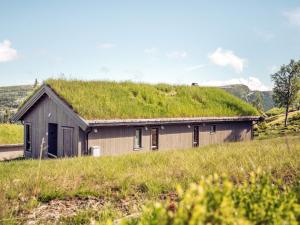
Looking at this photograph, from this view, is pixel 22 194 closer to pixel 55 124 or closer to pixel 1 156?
pixel 55 124

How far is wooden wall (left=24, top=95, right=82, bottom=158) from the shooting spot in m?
22.4

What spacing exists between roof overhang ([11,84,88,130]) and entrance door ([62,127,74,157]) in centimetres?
127

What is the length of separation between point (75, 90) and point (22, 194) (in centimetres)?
1621

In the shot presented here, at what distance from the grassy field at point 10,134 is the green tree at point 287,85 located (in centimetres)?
5017

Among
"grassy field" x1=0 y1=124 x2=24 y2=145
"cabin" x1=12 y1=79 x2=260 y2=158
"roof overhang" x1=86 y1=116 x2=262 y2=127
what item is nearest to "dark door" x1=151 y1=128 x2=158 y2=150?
"cabin" x1=12 y1=79 x2=260 y2=158

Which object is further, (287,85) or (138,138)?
(287,85)

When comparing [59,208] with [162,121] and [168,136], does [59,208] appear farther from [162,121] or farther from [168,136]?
[168,136]

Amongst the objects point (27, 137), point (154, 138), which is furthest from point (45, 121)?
point (154, 138)

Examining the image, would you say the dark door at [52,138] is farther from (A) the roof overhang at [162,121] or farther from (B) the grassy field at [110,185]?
(B) the grassy field at [110,185]

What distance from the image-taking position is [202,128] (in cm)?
2834

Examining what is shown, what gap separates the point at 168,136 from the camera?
25.8 meters

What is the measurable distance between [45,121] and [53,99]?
271cm

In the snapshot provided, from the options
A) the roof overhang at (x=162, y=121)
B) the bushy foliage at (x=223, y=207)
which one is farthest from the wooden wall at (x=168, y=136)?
the bushy foliage at (x=223, y=207)

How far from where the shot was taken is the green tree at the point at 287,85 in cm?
7069
